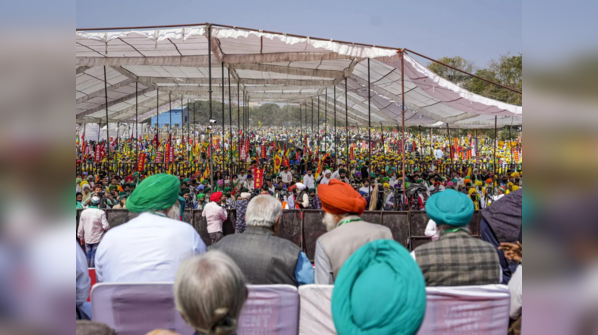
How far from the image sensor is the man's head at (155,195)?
9.23 feet

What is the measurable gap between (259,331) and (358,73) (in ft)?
36.9

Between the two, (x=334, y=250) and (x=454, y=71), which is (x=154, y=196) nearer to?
(x=334, y=250)

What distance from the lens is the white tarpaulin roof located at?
8570 mm

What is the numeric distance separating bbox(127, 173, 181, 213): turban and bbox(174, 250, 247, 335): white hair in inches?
48.4

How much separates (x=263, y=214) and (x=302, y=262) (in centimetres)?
38

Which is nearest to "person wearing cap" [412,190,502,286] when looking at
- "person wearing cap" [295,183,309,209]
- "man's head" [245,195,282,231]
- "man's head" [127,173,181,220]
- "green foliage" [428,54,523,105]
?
"man's head" [245,195,282,231]

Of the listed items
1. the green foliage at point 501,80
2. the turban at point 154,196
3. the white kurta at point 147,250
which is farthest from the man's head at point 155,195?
the green foliage at point 501,80

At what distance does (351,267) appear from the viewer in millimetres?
1758

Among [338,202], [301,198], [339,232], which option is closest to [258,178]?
[301,198]

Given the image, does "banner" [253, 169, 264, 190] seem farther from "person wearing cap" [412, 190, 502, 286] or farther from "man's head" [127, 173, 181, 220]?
"person wearing cap" [412, 190, 502, 286]

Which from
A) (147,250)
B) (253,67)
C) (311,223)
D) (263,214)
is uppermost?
(253,67)

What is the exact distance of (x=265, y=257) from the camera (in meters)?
2.78
